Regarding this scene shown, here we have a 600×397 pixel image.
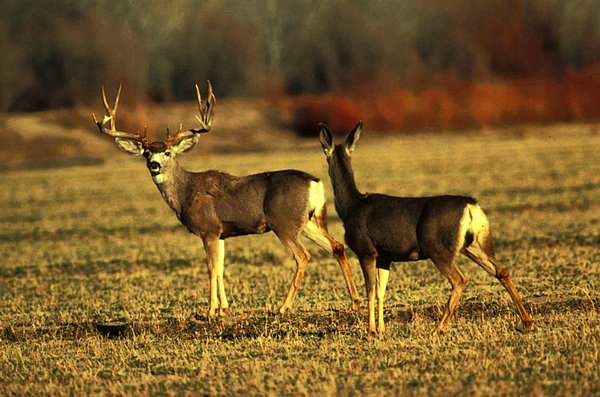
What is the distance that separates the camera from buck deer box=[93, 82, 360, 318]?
15531 mm

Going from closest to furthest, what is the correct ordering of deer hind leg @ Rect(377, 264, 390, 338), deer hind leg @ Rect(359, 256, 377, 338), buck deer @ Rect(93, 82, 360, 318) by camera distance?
deer hind leg @ Rect(359, 256, 377, 338) → deer hind leg @ Rect(377, 264, 390, 338) → buck deer @ Rect(93, 82, 360, 318)

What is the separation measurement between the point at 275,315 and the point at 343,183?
230 centimetres

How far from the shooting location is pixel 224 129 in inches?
2766

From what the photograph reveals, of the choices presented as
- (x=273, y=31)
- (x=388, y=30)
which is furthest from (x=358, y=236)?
(x=273, y=31)

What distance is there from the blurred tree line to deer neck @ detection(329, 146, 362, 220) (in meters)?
38.5

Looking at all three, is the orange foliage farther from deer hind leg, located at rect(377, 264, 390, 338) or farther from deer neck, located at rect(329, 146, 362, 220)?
deer hind leg, located at rect(377, 264, 390, 338)

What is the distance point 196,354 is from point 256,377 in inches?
61.9

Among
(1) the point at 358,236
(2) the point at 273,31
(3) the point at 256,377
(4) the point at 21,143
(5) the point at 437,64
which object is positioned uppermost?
(2) the point at 273,31

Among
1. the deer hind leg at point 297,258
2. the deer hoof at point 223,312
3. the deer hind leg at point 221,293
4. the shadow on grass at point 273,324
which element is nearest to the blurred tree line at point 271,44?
the deer hind leg at point 297,258

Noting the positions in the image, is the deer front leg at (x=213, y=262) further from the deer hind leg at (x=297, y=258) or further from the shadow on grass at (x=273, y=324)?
the deer hind leg at (x=297, y=258)

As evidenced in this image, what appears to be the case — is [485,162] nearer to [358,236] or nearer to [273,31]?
[358,236]

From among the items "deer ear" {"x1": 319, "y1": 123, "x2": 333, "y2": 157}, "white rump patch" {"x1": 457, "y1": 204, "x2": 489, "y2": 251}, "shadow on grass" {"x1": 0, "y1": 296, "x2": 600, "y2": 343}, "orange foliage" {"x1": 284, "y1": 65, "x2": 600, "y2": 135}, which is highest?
"orange foliage" {"x1": 284, "y1": 65, "x2": 600, "y2": 135}

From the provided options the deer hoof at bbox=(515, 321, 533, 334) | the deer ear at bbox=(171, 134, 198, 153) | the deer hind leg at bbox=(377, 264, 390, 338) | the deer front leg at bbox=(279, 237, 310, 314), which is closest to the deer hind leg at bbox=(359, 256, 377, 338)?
the deer hind leg at bbox=(377, 264, 390, 338)

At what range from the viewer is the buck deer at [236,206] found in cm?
1553
